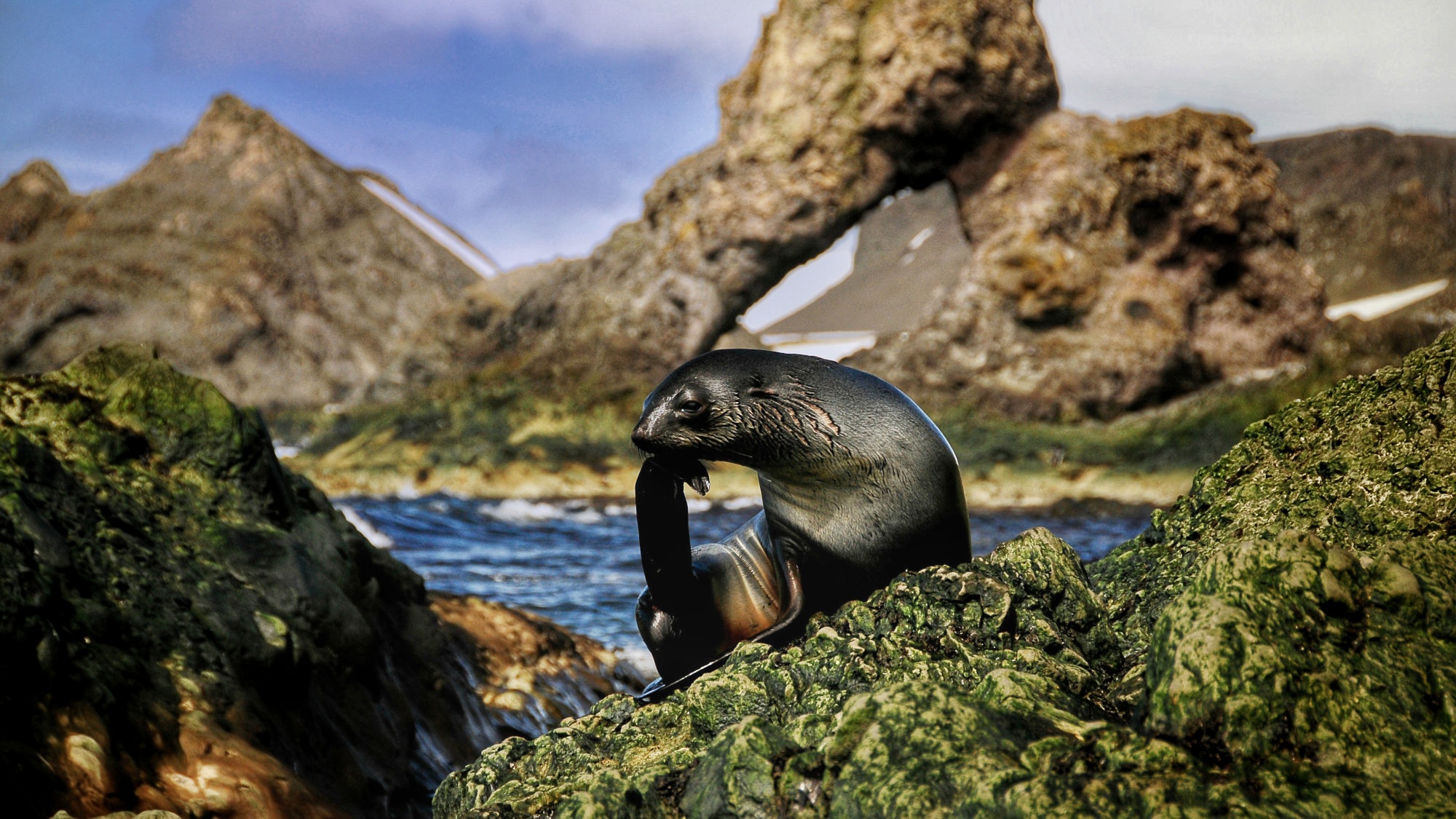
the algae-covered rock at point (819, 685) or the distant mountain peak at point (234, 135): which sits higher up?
the distant mountain peak at point (234, 135)

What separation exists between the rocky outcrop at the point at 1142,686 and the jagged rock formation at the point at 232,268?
1214 inches

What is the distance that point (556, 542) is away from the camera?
10.6 meters

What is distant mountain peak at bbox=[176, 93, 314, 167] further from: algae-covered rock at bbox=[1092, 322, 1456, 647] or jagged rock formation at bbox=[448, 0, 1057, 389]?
algae-covered rock at bbox=[1092, 322, 1456, 647]

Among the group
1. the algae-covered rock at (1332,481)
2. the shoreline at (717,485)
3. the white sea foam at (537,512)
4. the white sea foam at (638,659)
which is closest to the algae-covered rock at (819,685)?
the algae-covered rock at (1332,481)

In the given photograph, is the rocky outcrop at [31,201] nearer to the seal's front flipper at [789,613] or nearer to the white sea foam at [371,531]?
the white sea foam at [371,531]

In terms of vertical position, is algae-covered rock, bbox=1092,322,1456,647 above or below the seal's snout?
below

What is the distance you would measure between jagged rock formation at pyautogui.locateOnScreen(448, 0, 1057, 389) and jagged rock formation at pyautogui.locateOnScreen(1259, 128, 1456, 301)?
21301 mm

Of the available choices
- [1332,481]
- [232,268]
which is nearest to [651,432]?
[1332,481]

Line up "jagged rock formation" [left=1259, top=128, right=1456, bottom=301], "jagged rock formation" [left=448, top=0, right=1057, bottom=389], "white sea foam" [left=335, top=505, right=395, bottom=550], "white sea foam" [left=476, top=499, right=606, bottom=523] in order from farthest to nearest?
"jagged rock formation" [left=1259, top=128, right=1456, bottom=301], "jagged rock formation" [left=448, top=0, right=1057, bottom=389], "white sea foam" [left=476, top=499, right=606, bottom=523], "white sea foam" [left=335, top=505, right=395, bottom=550]

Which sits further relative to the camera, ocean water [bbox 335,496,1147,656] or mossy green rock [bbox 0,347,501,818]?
ocean water [bbox 335,496,1147,656]

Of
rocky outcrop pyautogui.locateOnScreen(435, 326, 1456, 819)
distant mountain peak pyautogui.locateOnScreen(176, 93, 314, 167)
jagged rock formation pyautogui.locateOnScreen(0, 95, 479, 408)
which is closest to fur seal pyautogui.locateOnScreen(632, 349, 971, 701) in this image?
rocky outcrop pyautogui.locateOnScreen(435, 326, 1456, 819)

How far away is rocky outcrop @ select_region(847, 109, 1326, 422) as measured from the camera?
55.5ft

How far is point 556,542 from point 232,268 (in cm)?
3077

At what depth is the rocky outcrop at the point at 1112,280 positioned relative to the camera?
16922mm
